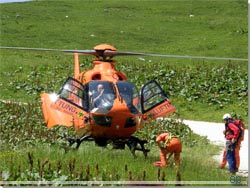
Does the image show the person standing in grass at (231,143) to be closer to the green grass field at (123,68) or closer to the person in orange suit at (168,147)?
the green grass field at (123,68)

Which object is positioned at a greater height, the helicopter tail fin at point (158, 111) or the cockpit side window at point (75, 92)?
the cockpit side window at point (75, 92)

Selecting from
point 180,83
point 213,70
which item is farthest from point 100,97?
point 213,70

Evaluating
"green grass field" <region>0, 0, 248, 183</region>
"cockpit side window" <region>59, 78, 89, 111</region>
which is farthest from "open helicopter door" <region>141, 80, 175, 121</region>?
"cockpit side window" <region>59, 78, 89, 111</region>

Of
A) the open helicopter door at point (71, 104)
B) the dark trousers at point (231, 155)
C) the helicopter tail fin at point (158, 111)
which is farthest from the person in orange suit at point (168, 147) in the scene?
the dark trousers at point (231, 155)

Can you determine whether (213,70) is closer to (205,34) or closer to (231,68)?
(231,68)

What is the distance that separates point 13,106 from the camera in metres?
21.6

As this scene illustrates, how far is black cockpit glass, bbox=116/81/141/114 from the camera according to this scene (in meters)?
13.6

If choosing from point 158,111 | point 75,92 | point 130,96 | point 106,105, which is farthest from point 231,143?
point 75,92

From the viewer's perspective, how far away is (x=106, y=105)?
528 inches

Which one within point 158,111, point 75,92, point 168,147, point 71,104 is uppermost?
point 75,92

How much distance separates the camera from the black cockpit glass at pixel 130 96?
13.6 metres

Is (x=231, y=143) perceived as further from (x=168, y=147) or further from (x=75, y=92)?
(x=75, y=92)

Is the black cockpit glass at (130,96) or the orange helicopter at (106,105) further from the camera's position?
the black cockpit glass at (130,96)

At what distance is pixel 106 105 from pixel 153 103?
1.80 m
